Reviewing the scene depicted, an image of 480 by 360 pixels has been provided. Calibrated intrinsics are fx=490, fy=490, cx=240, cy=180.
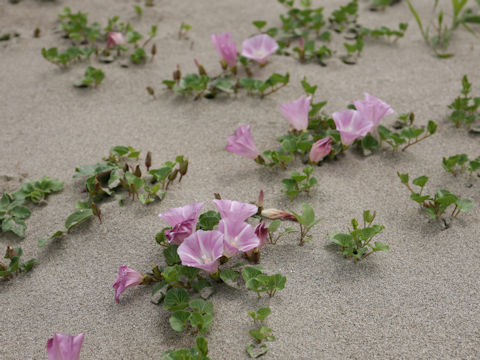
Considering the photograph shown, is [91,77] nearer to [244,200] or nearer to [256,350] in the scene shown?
[244,200]

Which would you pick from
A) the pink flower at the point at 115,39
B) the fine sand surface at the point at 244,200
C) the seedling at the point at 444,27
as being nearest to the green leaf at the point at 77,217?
the fine sand surface at the point at 244,200

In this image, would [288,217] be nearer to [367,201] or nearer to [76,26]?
[367,201]

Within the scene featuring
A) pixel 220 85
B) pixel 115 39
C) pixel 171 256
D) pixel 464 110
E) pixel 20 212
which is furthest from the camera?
pixel 115 39

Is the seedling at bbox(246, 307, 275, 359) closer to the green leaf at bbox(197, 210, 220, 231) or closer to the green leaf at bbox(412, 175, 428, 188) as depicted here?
the green leaf at bbox(197, 210, 220, 231)

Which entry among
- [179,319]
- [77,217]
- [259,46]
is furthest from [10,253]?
[259,46]

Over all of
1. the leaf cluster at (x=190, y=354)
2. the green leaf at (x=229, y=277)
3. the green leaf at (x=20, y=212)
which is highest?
the leaf cluster at (x=190, y=354)

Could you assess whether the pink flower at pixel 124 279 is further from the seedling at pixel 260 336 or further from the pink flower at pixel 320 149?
the pink flower at pixel 320 149
